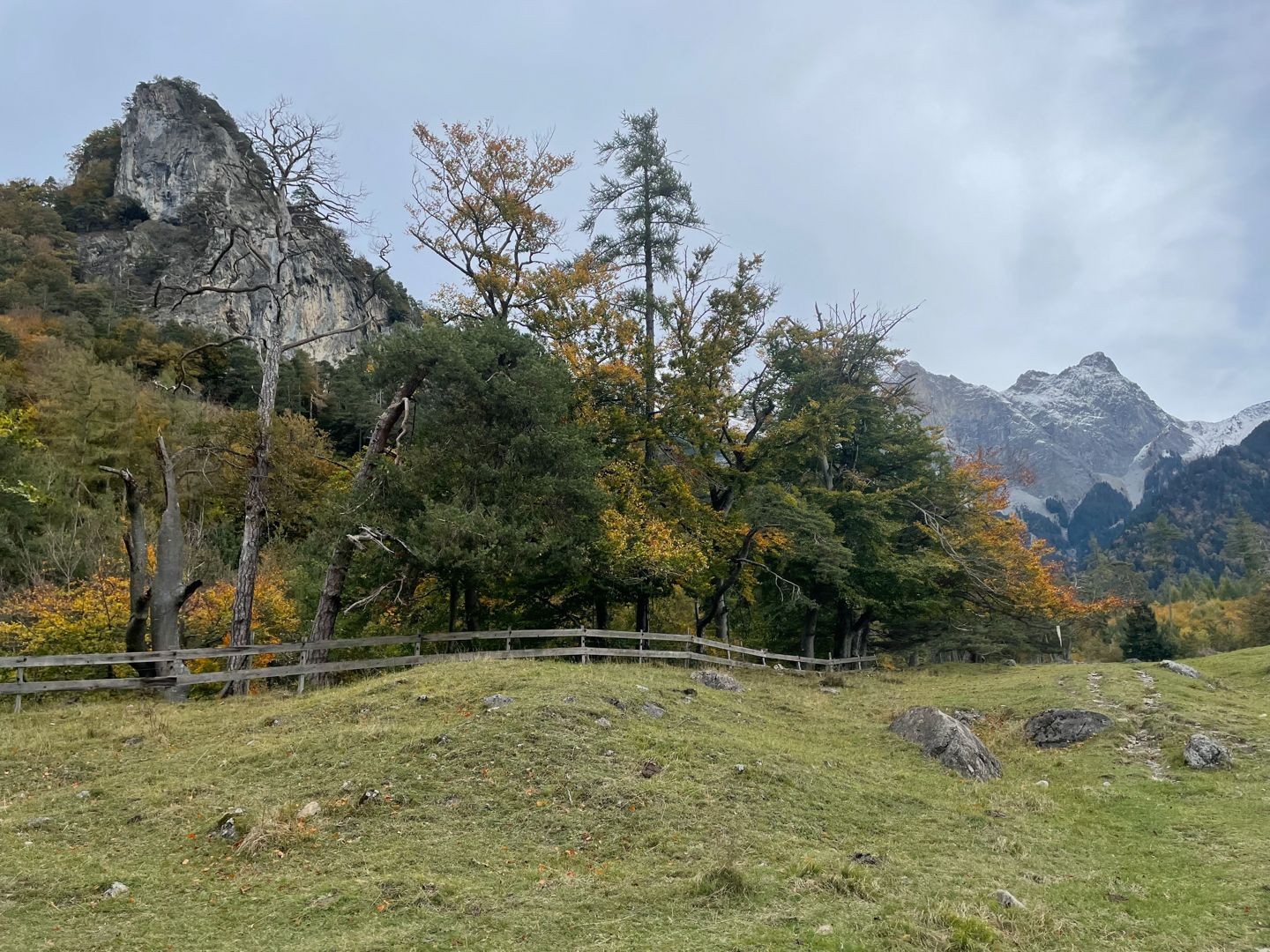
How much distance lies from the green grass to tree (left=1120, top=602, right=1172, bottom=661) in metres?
42.8

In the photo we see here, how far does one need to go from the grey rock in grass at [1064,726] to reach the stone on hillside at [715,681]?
6.45 metres

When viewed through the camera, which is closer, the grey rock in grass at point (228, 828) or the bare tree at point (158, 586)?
the grey rock in grass at point (228, 828)

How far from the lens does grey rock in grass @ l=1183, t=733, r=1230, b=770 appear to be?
503 inches

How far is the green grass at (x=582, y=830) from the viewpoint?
21.7 ft

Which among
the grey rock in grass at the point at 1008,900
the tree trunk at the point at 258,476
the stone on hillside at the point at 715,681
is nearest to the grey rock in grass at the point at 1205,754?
the grey rock in grass at the point at 1008,900

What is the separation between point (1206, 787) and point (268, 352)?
71.7 feet

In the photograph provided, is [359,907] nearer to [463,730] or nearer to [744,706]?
[463,730]

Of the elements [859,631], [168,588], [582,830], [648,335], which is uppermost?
[648,335]

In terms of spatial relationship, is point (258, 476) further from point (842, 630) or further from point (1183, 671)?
point (1183, 671)

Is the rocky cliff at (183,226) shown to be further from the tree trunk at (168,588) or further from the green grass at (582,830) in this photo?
the green grass at (582,830)

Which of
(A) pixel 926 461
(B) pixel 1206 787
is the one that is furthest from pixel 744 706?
(A) pixel 926 461

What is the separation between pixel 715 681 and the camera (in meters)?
18.1

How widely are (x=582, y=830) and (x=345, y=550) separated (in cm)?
1208

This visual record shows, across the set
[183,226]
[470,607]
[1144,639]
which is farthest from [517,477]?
[183,226]
